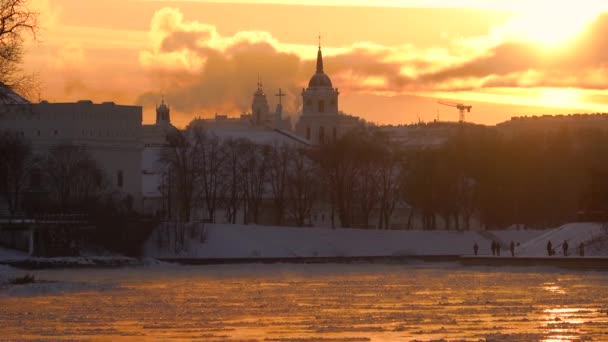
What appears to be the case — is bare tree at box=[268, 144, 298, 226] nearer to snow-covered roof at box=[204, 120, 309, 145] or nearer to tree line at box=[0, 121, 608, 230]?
tree line at box=[0, 121, 608, 230]

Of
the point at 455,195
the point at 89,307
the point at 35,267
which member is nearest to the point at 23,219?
the point at 35,267

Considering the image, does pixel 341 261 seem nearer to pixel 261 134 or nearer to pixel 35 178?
pixel 35 178

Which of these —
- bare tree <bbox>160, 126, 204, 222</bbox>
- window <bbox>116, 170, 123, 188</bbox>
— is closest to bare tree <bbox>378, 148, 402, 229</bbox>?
bare tree <bbox>160, 126, 204, 222</bbox>

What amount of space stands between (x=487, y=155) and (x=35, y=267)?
59.0m

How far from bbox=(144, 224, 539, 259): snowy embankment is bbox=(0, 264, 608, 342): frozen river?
24.9 m

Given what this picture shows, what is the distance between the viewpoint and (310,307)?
53.3m

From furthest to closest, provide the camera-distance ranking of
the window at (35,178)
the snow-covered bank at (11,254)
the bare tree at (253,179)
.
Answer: the bare tree at (253,179) → the window at (35,178) → the snow-covered bank at (11,254)

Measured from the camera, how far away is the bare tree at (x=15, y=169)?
10309 centimetres

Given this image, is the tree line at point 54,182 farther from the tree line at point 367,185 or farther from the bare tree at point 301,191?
the bare tree at point 301,191

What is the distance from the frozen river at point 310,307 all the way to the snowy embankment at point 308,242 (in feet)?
81.6

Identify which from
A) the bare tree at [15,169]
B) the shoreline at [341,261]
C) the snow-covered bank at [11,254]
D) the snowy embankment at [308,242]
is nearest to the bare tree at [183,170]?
the snowy embankment at [308,242]

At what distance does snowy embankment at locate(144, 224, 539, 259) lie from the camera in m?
104

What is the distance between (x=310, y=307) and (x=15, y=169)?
57822 mm

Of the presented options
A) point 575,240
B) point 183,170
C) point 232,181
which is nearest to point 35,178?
point 183,170
